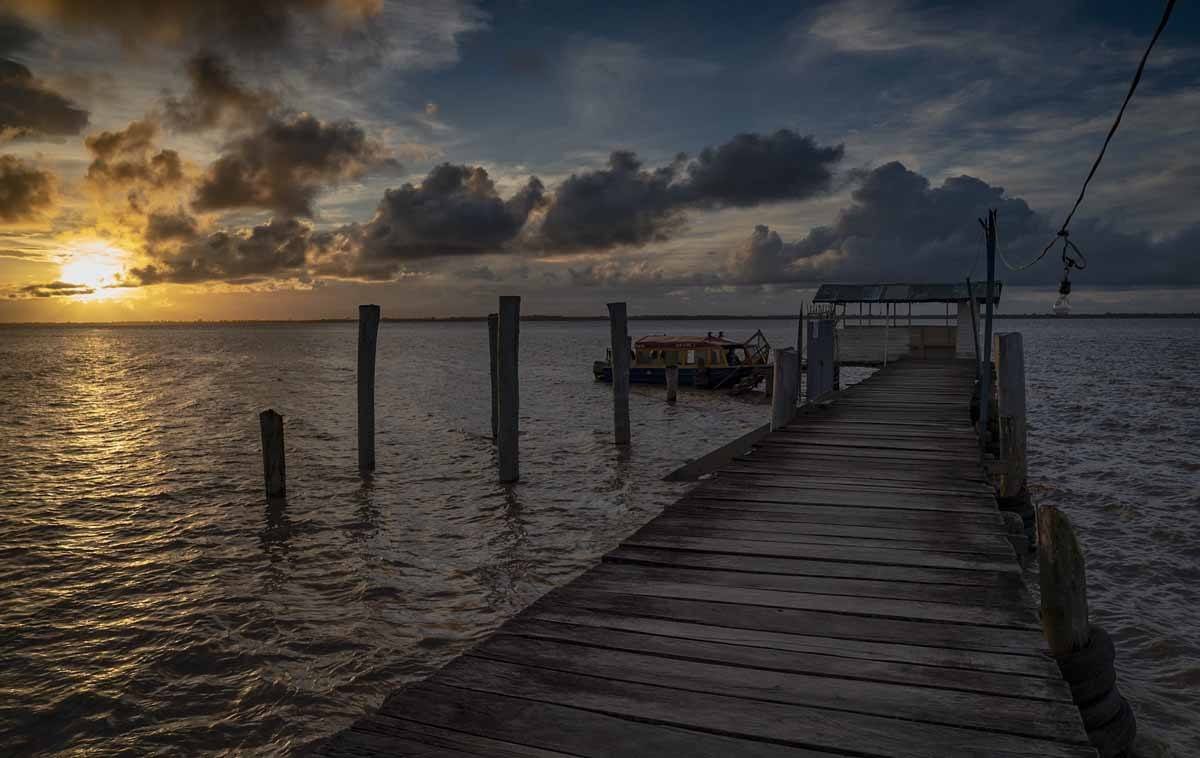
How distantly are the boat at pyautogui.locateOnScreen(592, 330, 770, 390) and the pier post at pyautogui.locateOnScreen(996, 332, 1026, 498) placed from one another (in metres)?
22.1

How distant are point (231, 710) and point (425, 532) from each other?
547 centimetres

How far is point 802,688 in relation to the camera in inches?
130

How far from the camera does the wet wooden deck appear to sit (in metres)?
2.92

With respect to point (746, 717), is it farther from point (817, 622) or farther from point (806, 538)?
point (806, 538)

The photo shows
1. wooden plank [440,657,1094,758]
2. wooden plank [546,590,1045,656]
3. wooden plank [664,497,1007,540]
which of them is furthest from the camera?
wooden plank [664,497,1007,540]

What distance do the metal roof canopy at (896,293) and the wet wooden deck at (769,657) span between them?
25.9 meters

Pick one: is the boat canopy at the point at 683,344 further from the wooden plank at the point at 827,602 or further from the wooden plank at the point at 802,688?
the wooden plank at the point at 802,688

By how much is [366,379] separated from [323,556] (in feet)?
17.3

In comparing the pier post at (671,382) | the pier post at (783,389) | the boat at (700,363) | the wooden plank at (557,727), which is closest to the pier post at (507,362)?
the pier post at (783,389)

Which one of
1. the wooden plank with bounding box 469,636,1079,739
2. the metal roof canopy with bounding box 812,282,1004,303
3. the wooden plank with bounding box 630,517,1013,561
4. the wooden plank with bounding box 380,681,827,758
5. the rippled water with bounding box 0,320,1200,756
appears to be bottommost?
the rippled water with bounding box 0,320,1200,756

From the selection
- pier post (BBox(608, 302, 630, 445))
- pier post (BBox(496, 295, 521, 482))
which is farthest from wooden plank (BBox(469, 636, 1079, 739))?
pier post (BBox(608, 302, 630, 445))

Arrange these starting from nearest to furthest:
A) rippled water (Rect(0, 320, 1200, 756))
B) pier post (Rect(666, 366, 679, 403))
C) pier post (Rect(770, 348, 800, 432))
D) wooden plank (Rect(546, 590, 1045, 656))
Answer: wooden plank (Rect(546, 590, 1045, 656)) → rippled water (Rect(0, 320, 1200, 756)) → pier post (Rect(770, 348, 800, 432)) → pier post (Rect(666, 366, 679, 403))

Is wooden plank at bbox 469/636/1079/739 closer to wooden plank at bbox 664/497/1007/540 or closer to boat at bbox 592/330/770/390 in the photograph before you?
wooden plank at bbox 664/497/1007/540

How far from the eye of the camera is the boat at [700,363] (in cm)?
3491
